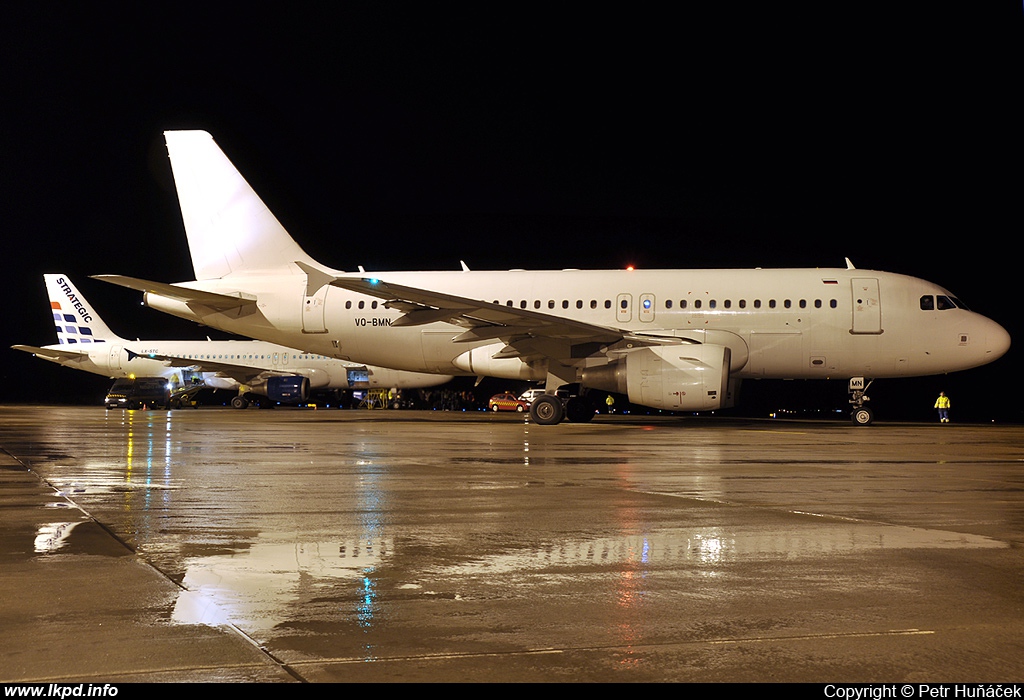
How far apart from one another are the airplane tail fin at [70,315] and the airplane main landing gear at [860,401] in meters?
43.5

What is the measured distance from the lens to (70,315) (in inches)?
2160

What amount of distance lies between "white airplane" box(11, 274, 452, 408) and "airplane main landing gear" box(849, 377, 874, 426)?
93.6 ft

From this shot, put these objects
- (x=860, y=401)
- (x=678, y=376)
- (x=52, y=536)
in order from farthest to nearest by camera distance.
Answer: (x=860, y=401), (x=678, y=376), (x=52, y=536)

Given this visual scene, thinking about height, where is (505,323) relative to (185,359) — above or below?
below

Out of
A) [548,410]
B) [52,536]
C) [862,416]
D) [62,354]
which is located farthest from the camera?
[62,354]

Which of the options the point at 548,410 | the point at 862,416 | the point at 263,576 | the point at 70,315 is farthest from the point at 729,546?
the point at 70,315

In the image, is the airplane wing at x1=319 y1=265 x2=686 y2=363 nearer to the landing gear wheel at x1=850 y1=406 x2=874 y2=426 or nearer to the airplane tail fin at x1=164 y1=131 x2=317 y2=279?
the landing gear wheel at x1=850 y1=406 x2=874 y2=426

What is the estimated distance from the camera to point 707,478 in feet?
37.8

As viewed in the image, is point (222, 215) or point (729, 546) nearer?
point (729, 546)

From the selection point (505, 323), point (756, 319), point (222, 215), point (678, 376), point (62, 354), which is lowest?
point (678, 376)

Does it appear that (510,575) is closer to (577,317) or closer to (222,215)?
(577,317)

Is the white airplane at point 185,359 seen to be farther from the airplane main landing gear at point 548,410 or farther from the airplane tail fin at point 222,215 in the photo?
the airplane main landing gear at point 548,410

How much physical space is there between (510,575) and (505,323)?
1813 centimetres

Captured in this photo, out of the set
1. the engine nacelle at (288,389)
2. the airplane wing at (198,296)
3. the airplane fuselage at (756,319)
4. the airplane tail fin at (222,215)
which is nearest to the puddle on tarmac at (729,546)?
the airplane fuselage at (756,319)
